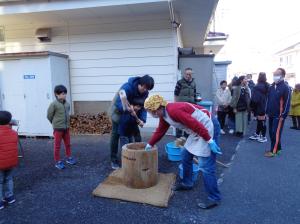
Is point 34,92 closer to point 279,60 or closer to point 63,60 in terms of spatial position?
point 63,60

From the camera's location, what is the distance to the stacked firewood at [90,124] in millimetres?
7484

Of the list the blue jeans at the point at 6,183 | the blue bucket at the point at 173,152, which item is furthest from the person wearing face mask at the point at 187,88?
the blue jeans at the point at 6,183

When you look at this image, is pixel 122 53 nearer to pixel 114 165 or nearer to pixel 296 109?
pixel 114 165

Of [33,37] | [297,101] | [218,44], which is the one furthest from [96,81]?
[218,44]

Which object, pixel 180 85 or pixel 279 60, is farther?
pixel 279 60

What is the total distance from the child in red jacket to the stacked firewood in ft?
13.1

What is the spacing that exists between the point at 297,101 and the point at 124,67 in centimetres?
622

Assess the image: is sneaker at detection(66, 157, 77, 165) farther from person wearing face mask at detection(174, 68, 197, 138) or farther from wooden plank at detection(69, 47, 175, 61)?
wooden plank at detection(69, 47, 175, 61)

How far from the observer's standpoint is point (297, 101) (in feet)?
29.9

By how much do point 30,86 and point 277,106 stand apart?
6126mm

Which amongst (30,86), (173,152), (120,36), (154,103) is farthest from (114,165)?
(120,36)

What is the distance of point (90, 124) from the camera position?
296 inches

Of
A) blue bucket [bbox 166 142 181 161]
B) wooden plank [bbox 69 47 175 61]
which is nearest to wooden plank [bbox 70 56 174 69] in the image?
wooden plank [bbox 69 47 175 61]

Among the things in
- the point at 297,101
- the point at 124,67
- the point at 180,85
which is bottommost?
the point at 297,101
